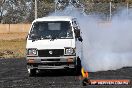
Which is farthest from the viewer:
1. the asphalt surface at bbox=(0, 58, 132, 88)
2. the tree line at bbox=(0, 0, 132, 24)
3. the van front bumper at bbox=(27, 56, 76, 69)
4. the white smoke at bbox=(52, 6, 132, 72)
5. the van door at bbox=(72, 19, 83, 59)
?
the tree line at bbox=(0, 0, 132, 24)

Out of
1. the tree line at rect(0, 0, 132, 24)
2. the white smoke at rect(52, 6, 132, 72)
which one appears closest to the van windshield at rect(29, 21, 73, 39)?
the white smoke at rect(52, 6, 132, 72)

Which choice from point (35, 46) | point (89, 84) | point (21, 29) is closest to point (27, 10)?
point (21, 29)

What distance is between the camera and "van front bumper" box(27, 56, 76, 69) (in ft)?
61.1

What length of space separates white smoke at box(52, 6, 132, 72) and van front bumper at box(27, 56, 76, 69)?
1925 mm

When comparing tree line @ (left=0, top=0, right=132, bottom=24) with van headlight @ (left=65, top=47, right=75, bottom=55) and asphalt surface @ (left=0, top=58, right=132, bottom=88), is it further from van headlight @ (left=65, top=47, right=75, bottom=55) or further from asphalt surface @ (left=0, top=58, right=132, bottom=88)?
van headlight @ (left=65, top=47, right=75, bottom=55)

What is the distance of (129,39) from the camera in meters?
25.6

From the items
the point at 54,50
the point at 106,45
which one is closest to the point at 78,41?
the point at 54,50

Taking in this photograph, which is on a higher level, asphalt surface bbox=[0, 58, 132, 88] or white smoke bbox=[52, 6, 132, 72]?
white smoke bbox=[52, 6, 132, 72]

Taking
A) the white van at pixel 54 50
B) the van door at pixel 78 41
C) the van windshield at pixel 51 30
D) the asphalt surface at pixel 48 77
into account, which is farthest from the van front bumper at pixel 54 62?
the van windshield at pixel 51 30

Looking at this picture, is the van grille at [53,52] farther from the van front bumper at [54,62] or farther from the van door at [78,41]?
the van door at [78,41]

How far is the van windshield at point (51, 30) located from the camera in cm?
1916

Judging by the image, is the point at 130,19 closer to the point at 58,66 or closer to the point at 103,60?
the point at 103,60

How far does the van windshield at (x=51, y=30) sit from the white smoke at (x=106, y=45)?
2.07 metres

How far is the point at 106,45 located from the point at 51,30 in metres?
5.65
